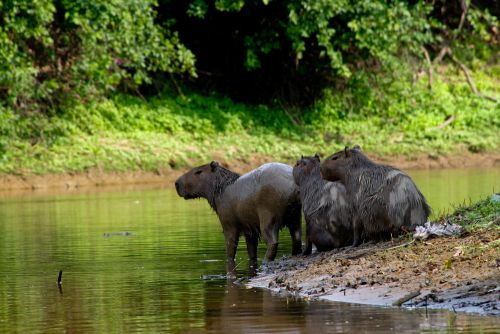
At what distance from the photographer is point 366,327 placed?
318 inches

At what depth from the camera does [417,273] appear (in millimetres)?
9594

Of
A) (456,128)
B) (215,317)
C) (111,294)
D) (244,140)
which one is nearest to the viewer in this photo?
(215,317)

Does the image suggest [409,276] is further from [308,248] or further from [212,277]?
[308,248]

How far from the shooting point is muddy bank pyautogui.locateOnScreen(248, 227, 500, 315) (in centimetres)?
880

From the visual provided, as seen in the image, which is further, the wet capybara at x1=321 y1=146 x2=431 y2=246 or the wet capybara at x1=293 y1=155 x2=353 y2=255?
the wet capybara at x1=293 y1=155 x2=353 y2=255

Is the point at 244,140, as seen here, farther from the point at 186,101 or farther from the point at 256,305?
the point at 256,305

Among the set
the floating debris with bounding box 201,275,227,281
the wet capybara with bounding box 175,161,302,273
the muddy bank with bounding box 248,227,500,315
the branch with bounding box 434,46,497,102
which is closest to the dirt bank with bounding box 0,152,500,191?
the branch with bounding box 434,46,497,102

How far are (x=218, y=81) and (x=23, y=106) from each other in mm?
6982

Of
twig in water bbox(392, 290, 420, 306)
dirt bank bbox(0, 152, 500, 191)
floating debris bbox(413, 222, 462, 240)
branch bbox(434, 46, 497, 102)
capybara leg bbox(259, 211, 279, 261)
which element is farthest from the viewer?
branch bbox(434, 46, 497, 102)

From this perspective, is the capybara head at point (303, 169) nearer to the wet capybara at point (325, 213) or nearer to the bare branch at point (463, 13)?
the wet capybara at point (325, 213)

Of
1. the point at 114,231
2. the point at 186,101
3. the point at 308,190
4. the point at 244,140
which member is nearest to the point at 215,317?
the point at 308,190

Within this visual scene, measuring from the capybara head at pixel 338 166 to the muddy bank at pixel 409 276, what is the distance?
1.00 meters

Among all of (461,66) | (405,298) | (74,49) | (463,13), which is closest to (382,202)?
(405,298)

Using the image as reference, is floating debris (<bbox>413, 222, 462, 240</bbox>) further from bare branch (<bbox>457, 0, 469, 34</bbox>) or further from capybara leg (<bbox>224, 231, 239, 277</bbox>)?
bare branch (<bbox>457, 0, 469, 34</bbox>)
